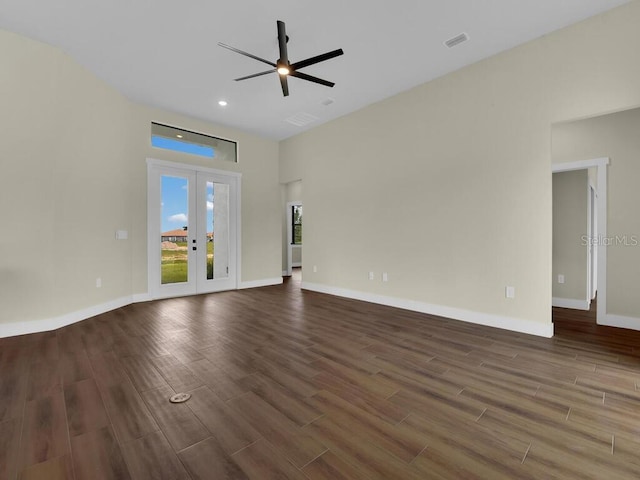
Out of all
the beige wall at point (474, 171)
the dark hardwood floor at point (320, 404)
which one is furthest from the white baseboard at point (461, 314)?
the dark hardwood floor at point (320, 404)

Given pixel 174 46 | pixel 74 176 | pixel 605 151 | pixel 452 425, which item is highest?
pixel 174 46

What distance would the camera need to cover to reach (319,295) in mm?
5660

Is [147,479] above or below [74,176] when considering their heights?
below

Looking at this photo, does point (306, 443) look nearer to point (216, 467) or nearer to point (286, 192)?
point (216, 467)

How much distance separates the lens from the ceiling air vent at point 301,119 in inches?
216

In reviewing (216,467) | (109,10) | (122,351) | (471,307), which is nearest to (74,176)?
(109,10)

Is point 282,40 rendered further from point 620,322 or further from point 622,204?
point 620,322

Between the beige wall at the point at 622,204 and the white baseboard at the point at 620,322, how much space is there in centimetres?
5

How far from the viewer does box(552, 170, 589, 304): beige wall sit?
175 inches

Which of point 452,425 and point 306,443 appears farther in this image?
point 452,425

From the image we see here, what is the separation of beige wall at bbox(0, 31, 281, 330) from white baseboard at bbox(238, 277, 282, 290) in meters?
1.91

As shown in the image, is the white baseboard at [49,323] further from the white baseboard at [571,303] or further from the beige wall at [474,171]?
the white baseboard at [571,303]

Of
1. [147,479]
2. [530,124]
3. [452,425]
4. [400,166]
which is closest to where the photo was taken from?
[147,479]

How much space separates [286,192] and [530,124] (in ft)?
21.3
